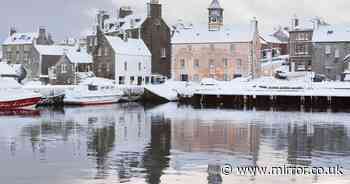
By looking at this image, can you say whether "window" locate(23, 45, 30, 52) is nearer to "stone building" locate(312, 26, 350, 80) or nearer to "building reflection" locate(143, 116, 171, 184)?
"stone building" locate(312, 26, 350, 80)

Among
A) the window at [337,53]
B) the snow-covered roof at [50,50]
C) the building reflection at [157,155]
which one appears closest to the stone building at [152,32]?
the snow-covered roof at [50,50]

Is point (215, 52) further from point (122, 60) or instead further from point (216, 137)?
point (216, 137)

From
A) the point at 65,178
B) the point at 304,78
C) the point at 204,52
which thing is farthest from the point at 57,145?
the point at 204,52

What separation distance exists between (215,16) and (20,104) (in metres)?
53.8

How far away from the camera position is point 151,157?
90.7 ft

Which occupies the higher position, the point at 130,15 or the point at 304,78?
the point at 130,15

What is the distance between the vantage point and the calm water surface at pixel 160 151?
73.9ft

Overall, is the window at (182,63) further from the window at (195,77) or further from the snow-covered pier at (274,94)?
the snow-covered pier at (274,94)

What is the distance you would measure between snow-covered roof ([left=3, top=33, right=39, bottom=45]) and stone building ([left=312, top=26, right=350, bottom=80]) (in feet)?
183

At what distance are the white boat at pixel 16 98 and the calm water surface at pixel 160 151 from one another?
20706mm

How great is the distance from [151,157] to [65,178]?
5.76 meters

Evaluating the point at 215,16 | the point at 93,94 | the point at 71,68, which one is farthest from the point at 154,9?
the point at 93,94

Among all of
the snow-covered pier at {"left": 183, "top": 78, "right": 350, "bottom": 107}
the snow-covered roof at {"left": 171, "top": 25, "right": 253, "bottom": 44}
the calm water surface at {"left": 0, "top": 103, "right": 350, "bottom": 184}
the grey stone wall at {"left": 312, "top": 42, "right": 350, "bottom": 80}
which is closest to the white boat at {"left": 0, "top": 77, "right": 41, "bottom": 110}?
the calm water surface at {"left": 0, "top": 103, "right": 350, "bottom": 184}

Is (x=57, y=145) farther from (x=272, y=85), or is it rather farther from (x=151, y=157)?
(x=272, y=85)
